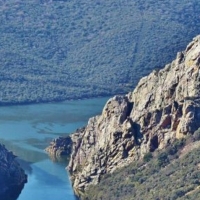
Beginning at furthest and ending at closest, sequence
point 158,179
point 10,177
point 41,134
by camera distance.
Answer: point 41,134 → point 10,177 → point 158,179

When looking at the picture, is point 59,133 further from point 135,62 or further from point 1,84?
point 135,62

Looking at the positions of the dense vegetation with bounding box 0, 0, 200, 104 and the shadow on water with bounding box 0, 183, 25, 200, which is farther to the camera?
the dense vegetation with bounding box 0, 0, 200, 104

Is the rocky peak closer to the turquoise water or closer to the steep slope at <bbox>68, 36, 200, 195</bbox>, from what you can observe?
the steep slope at <bbox>68, 36, 200, 195</bbox>

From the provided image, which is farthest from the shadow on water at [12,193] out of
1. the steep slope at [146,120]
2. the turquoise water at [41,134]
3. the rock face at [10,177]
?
the steep slope at [146,120]

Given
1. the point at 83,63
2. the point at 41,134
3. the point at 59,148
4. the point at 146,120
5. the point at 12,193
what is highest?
the point at 146,120

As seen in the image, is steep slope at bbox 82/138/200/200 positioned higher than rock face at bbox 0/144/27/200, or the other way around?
steep slope at bbox 82/138/200/200

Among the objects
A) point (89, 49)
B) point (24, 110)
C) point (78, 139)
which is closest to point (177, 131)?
point (78, 139)

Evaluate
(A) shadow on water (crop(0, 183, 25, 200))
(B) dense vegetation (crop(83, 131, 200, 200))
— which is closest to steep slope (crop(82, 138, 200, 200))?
(B) dense vegetation (crop(83, 131, 200, 200))

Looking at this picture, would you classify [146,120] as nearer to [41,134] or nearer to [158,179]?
[158,179]

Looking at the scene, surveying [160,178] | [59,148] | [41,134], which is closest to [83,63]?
[41,134]
